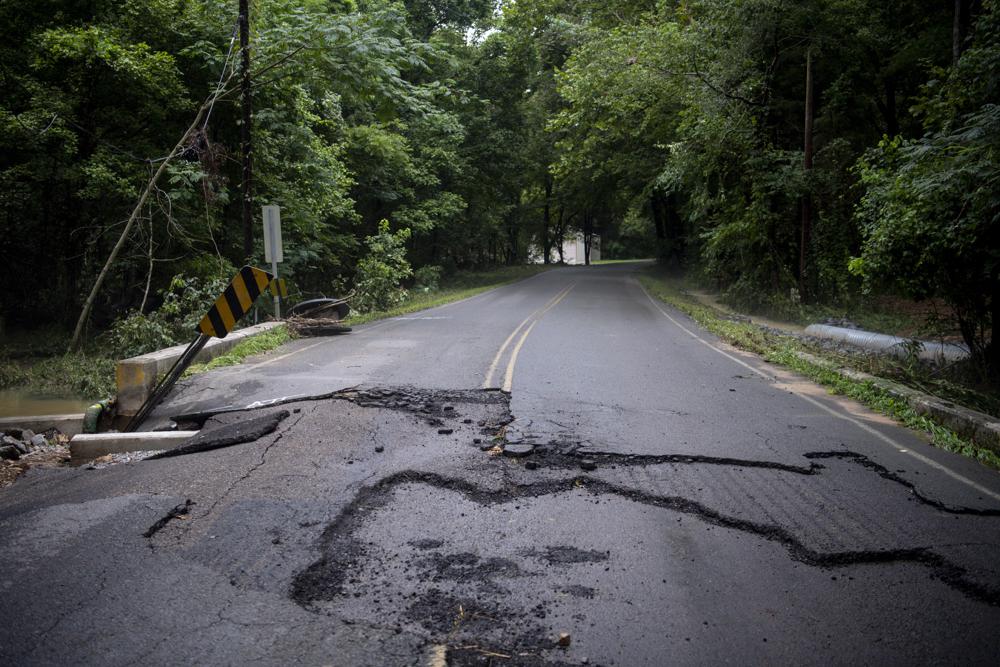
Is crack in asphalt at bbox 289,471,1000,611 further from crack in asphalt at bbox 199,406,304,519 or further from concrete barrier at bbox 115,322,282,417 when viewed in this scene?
concrete barrier at bbox 115,322,282,417

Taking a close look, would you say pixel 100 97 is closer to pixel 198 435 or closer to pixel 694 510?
→ pixel 198 435

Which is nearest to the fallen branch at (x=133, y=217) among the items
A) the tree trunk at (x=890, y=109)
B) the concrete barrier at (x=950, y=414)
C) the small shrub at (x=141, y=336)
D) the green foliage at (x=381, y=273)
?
the small shrub at (x=141, y=336)

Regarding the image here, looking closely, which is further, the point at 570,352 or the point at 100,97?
the point at 100,97

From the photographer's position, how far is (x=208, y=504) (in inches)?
180

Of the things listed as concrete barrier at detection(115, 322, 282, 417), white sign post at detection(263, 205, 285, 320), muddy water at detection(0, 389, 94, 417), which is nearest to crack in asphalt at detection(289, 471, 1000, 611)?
concrete barrier at detection(115, 322, 282, 417)

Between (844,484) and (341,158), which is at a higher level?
(341,158)

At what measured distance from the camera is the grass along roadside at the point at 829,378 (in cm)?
636

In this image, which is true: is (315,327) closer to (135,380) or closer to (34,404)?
(34,404)

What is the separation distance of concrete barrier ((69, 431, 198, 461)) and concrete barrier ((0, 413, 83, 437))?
5.87 feet

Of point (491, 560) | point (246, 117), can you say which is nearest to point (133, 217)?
point (246, 117)

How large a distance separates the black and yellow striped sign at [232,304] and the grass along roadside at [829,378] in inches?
307

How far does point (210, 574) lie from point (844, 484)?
4708mm

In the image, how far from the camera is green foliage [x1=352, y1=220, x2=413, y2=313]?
63.7 feet

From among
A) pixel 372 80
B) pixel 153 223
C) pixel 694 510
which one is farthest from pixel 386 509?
pixel 153 223
